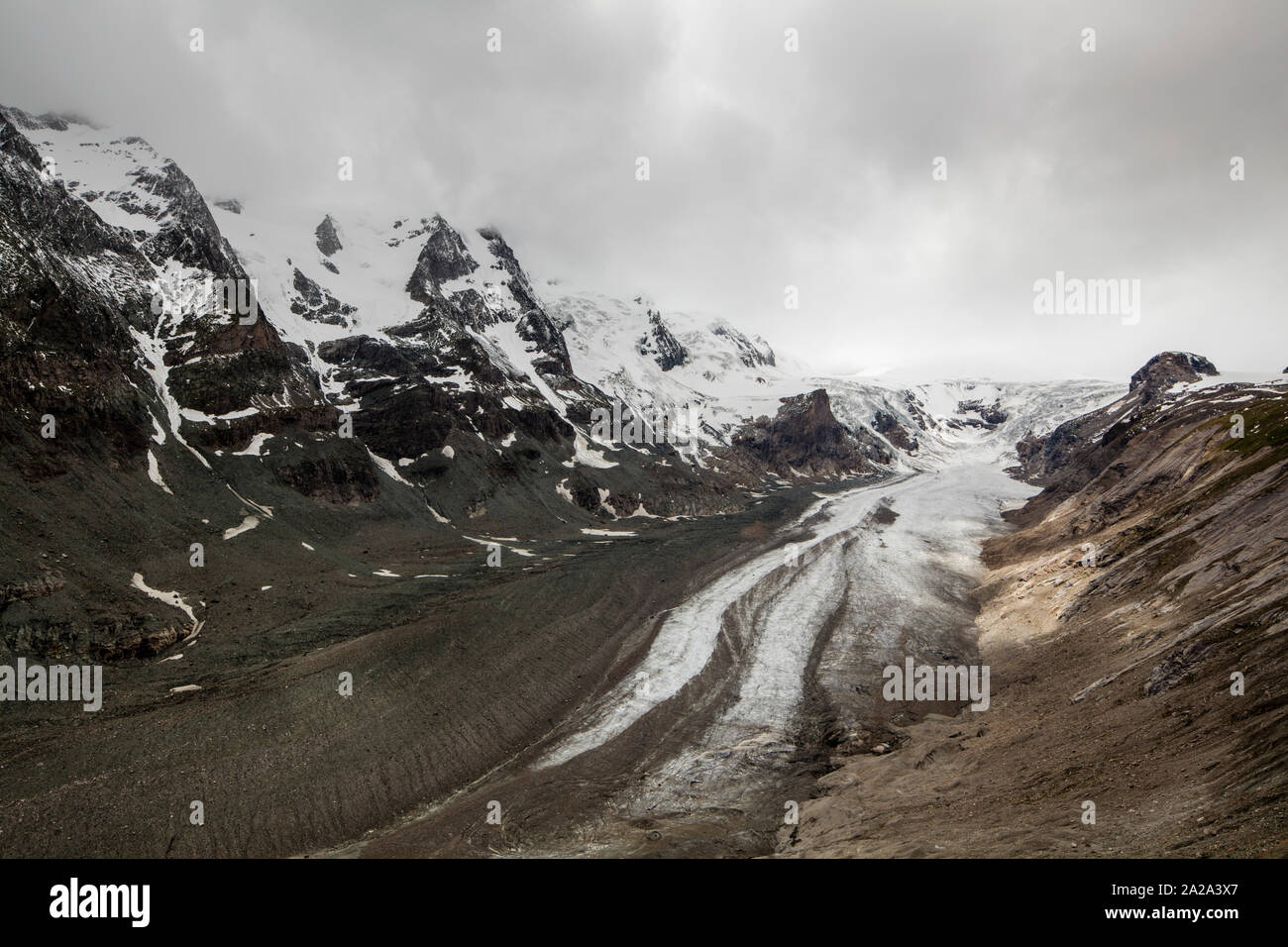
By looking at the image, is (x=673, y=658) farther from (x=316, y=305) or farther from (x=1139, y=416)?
(x=316, y=305)

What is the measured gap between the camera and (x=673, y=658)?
49.2 metres

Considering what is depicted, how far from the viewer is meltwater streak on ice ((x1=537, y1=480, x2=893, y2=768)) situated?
122 ft

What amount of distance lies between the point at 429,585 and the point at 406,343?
336 feet

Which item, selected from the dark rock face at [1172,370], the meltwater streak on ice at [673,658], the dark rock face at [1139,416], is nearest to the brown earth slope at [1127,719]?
the meltwater streak on ice at [673,658]

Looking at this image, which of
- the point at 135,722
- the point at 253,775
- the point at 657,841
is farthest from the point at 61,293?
the point at 657,841

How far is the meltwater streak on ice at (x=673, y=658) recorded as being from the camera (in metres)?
37.2

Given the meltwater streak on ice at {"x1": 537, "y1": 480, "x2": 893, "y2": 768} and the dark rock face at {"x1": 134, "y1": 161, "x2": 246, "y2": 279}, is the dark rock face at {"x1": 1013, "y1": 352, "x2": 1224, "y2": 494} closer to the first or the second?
the meltwater streak on ice at {"x1": 537, "y1": 480, "x2": 893, "y2": 768}

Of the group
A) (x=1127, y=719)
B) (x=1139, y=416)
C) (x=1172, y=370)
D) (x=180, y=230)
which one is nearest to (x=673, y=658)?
(x=1127, y=719)

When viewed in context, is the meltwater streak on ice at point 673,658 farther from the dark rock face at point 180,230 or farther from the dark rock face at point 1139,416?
the dark rock face at point 180,230

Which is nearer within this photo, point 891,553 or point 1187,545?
point 1187,545

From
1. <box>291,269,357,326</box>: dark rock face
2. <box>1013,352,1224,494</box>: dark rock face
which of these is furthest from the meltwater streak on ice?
<box>291,269,357,326</box>: dark rock face
